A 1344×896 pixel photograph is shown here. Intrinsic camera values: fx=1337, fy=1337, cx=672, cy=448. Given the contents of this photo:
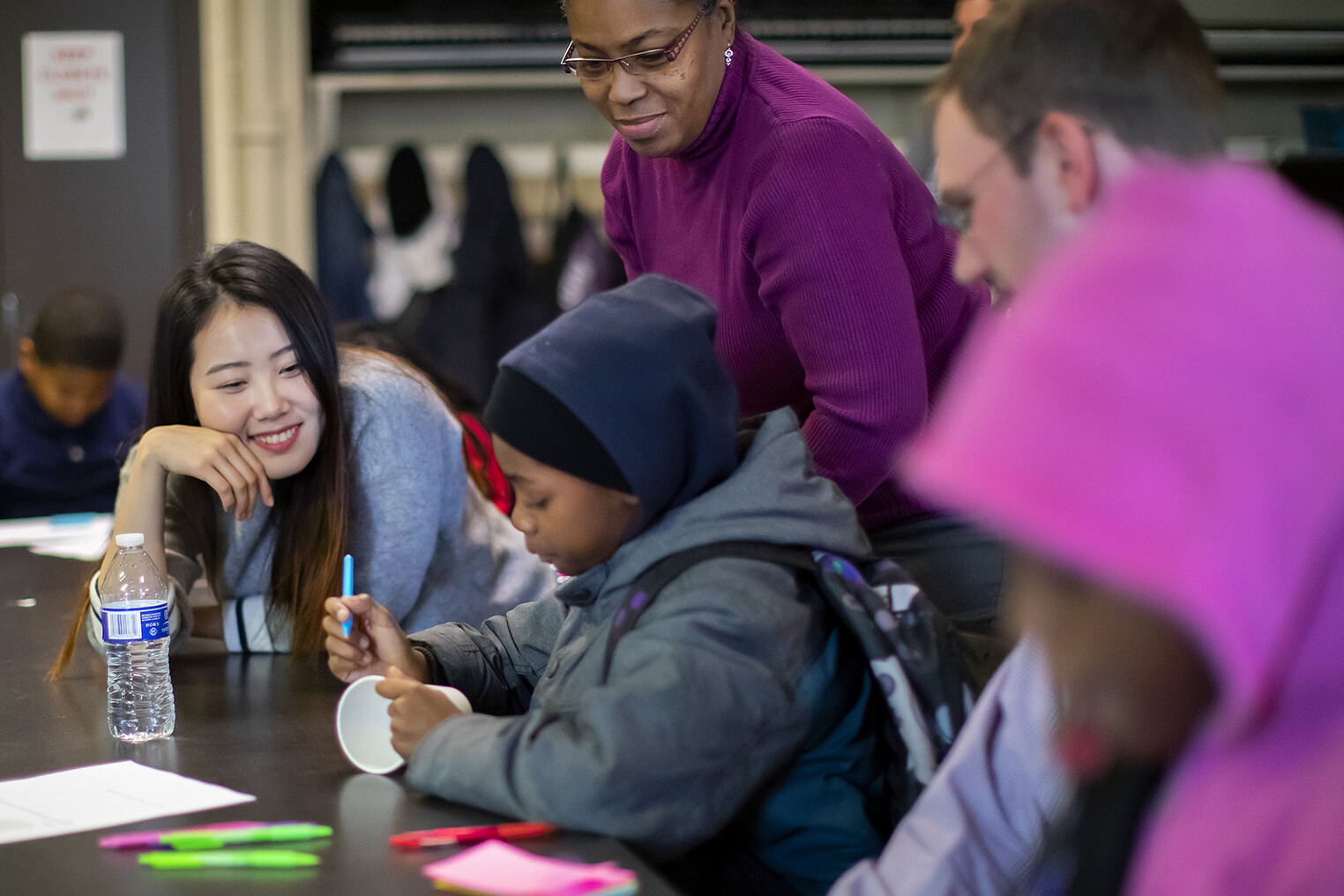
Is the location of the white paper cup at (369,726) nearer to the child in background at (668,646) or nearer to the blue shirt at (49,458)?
the child in background at (668,646)

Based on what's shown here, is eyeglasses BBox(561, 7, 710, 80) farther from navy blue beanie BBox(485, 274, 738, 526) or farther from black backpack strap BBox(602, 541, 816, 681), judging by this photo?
black backpack strap BBox(602, 541, 816, 681)

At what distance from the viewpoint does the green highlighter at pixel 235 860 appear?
3.40 feet

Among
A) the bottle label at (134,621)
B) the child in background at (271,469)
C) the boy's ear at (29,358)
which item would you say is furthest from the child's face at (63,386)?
the bottle label at (134,621)

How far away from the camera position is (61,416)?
158 inches

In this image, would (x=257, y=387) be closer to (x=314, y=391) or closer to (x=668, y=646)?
(x=314, y=391)

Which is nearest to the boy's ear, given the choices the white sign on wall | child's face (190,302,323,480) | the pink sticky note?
the white sign on wall

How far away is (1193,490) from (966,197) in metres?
0.53

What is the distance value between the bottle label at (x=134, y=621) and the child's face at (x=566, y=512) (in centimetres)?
43

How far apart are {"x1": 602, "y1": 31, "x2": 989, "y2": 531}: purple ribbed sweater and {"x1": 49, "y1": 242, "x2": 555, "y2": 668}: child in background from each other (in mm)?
522

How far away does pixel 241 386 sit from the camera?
1.93m

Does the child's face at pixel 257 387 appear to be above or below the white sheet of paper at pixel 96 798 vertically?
above

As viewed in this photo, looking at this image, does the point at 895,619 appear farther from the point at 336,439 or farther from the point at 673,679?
the point at 336,439

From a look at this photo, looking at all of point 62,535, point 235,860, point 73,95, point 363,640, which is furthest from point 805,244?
point 73,95

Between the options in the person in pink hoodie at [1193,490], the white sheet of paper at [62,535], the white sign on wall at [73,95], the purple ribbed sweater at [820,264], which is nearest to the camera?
the person in pink hoodie at [1193,490]
